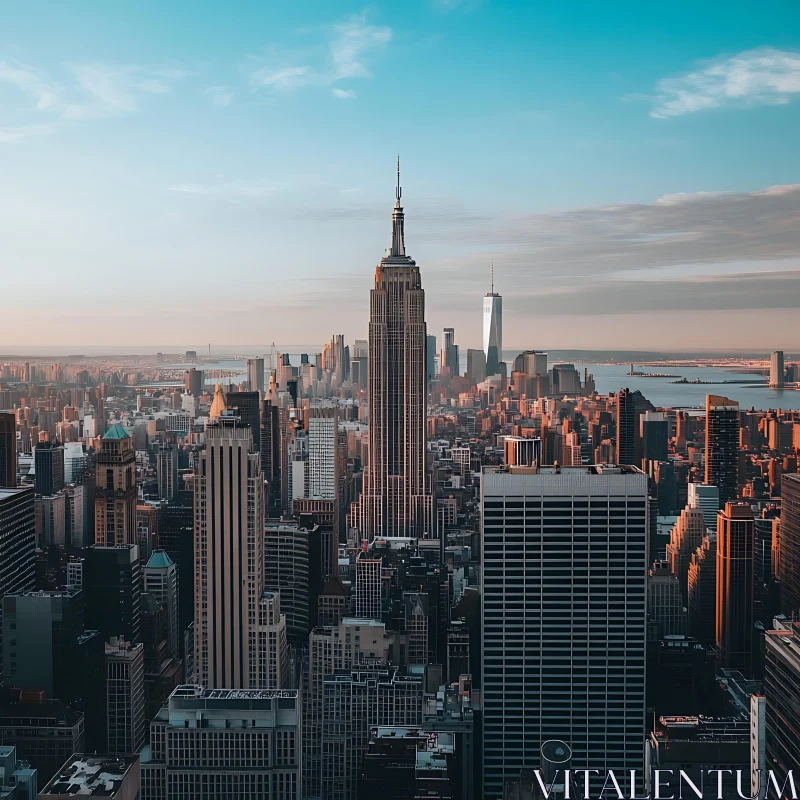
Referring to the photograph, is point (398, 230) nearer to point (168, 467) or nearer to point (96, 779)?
point (168, 467)

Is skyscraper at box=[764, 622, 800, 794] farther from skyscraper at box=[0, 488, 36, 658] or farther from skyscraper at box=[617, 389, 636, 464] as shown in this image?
skyscraper at box=[0, 488, 36, 658]

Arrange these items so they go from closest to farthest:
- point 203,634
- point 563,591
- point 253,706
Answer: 1. point 253,706
2. point 563,591
3. point 203,634

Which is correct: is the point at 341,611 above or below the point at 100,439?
below

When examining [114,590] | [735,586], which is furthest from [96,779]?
[735,586]

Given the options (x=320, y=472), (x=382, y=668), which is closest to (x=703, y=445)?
(x=382, y=668)

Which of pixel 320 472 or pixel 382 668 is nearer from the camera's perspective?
pixel 382 668

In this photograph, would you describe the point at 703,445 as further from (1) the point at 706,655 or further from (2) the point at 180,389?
(2) the point at 180,389

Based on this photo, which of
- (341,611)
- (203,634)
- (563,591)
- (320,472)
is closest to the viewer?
(563,591)
